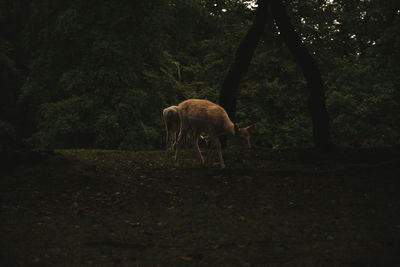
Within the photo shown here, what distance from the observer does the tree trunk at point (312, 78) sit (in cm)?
1270

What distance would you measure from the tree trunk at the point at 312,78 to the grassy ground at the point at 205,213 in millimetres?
910

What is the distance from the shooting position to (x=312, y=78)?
500 inches

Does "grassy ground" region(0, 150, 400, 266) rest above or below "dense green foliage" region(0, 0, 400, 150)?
below

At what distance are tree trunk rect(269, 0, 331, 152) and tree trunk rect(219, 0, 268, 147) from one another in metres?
1.17

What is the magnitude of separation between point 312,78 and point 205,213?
6266mm

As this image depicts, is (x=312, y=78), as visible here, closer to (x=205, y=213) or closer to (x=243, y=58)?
(x=243, y=58)

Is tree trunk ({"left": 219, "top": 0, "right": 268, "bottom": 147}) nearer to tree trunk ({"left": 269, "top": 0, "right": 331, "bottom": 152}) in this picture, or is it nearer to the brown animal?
tree trunk ({"left": 269, "top": 0, "right": 331, "bottom": 152})

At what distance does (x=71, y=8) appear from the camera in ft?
78.7

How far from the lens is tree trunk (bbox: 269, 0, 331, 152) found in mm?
12695

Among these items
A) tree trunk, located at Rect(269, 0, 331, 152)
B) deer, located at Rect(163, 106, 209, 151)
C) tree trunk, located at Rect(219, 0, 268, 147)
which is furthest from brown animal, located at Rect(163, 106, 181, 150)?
tree trunk, located at Rect(269, 0, 331, 152)

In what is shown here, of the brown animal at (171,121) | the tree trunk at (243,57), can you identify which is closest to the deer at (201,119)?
the tree trunk at (243,57)

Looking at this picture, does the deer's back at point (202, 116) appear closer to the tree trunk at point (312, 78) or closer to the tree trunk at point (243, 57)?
Answer: the tree trunk at point (312, 78)

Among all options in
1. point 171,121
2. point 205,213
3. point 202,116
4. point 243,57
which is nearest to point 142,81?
point 171,121

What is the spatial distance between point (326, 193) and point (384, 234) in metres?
2.45
